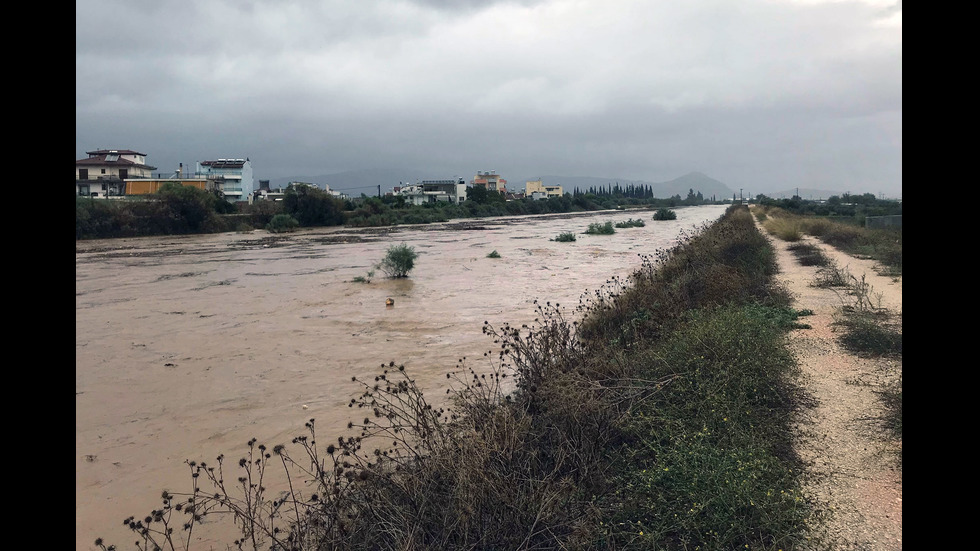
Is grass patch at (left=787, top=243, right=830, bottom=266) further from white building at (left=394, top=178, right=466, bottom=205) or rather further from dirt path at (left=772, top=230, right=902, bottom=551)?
white building at (left=394, top=178, right=466, bottom=205)

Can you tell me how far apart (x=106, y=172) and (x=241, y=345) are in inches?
2621

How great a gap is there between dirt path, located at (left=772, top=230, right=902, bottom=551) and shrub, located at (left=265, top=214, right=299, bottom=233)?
44.7m

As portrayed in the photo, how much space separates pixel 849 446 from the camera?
4566 millimetres

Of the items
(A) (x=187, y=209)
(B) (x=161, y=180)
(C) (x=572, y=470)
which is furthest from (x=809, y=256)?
(B) (x=161, y=180)

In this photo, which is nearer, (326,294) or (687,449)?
(687,449)

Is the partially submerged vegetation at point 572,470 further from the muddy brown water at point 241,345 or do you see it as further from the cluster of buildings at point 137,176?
the cluster of buildings at point 137,176

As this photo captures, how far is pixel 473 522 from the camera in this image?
348 centimetres

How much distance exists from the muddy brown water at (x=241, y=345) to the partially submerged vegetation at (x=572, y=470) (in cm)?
74

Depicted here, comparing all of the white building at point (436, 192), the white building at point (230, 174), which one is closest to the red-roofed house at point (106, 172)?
the white building at point (230, 174)

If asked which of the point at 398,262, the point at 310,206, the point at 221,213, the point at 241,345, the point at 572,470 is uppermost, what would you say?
the point at 310,206

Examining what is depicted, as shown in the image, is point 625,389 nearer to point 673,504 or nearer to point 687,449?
point 687,449

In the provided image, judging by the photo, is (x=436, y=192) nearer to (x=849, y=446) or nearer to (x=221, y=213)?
(x=221, y=213)

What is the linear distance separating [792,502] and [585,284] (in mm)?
13271
